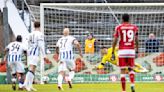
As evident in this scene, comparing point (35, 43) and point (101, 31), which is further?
point (101, 31)

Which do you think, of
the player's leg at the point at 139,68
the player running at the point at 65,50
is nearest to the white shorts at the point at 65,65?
the player running at the point at 65,50

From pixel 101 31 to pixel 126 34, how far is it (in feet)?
37.7

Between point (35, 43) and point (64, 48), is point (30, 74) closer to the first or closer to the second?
point (35, 43)

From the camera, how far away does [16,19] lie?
31172 millimetres

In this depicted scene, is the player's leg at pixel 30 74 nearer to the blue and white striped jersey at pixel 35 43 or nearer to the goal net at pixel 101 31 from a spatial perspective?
the blue and white striped jersey at pixel 35 43

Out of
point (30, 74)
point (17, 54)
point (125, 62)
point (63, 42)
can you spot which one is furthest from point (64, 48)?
point (125, 62)

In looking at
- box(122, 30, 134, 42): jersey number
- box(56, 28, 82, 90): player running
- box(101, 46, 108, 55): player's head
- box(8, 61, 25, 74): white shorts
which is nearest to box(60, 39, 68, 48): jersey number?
box(56, 28, 82, 90): player running

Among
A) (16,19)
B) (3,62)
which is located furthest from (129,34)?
(16,19)

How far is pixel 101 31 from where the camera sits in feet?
95.2

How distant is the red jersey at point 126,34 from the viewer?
1745cm

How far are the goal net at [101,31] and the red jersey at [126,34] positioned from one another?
403 inches

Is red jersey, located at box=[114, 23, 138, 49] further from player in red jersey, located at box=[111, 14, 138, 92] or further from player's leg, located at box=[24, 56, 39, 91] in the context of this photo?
player's leg, located at box=[24, 56, 39, 91]

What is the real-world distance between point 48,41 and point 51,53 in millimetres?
668

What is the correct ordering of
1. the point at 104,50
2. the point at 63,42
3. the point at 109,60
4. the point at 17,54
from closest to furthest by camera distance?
the point at 63,42
the point at 17,54
the point at 109,60
the point at 104,50
